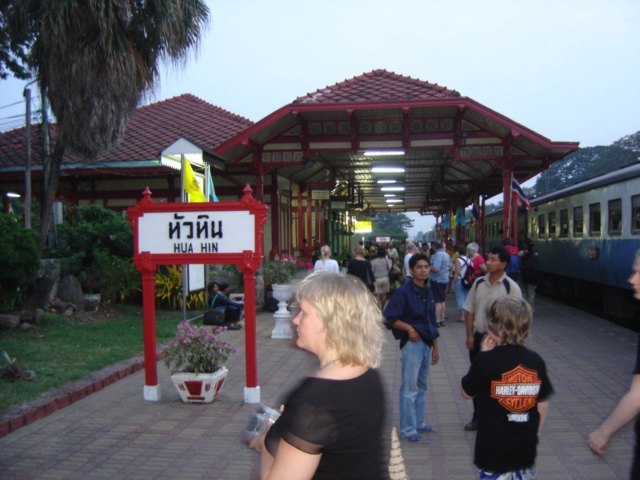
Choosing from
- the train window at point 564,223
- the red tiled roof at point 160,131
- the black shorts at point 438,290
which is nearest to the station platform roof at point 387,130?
the train window at point 564,223

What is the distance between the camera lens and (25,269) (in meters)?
10.8

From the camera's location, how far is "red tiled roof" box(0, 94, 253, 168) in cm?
1952

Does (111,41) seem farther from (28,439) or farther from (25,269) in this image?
(28,439)

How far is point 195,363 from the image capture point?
293 inches

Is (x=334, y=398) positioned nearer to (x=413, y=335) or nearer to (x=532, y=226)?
(x=413, y=335)

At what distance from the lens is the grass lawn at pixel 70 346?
25.0ft

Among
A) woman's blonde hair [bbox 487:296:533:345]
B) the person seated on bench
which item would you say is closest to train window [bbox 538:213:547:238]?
the person seated on bench

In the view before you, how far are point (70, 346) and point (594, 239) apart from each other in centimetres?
1136

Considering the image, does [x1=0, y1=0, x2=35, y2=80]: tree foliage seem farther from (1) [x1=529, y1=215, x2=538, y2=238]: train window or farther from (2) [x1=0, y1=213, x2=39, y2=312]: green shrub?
(1) [x1=529, y1=215, x2=538, y2=238]: train window

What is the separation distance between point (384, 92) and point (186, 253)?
8755 mm

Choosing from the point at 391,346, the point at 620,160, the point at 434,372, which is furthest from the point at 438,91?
the point at 620,160

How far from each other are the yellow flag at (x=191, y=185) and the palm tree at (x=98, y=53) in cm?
350

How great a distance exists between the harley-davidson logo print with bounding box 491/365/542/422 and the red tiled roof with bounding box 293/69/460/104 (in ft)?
38.1

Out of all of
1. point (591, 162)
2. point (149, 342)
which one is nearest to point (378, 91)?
point (149, 342)
